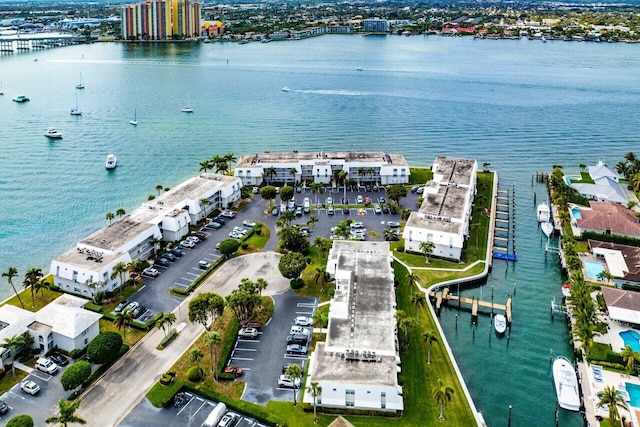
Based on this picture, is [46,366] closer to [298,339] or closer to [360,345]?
[298,339]

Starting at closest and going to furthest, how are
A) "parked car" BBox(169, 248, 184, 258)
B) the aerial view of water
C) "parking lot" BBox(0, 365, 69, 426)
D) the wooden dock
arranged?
1. "parking lot" BBox(0, 365, 69, 426)
2. the aerial view of water
3. the wooden dock
4. "parked car" BBox(169, 248, 184, 258)

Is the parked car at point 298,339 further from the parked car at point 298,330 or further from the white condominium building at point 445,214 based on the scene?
the white condominium building at point 445,214

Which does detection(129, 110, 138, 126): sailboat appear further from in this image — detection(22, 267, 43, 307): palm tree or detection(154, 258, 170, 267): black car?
detection(22, 267, 43, 307): palm tree

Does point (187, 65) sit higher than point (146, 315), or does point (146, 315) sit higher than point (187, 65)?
point (187, 65)

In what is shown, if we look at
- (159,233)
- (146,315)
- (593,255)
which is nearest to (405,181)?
(593,255)

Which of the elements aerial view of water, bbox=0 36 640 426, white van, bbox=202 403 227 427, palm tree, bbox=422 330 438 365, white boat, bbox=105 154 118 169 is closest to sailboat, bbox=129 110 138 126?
aerial view of water, bbox=0 36 640 426

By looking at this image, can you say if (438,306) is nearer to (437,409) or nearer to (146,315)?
(437,409)
